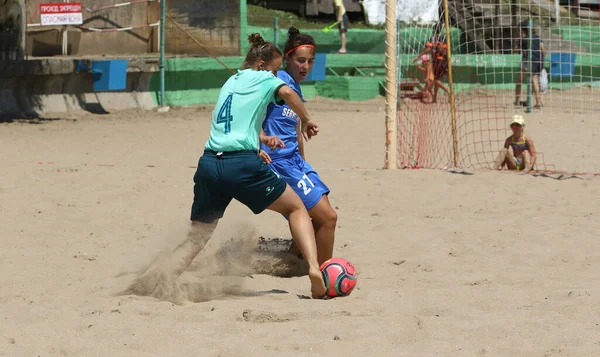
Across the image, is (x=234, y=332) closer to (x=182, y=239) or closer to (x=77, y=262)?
(x=182, y=239)

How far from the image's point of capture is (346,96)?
2041 cm

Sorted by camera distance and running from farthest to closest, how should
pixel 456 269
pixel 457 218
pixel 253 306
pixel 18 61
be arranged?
pixel 18 61
pixel 457 218
pixel 456 269
pixel 253 306

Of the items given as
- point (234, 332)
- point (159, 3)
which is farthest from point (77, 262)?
point (159, 3)

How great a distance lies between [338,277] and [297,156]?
0.94 meters

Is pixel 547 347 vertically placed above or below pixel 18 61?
below

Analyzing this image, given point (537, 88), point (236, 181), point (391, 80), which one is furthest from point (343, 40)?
point (236, 181)

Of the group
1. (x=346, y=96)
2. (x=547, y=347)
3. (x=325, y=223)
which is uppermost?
(x=346, y=96)

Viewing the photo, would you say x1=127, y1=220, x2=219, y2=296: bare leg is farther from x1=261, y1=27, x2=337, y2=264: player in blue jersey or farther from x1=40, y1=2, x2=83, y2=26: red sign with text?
x1=40, y1=2, x2=83, y2=26: red sign with text

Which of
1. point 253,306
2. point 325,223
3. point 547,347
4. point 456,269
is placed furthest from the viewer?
point 456,269

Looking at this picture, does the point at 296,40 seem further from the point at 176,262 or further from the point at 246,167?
the point at 176,262

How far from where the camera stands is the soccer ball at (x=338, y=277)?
568cm

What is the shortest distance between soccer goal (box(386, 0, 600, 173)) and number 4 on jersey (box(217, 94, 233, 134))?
18.8 feet

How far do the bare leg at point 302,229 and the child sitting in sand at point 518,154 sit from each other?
6.10 metres

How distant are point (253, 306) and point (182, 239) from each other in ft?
3.57
